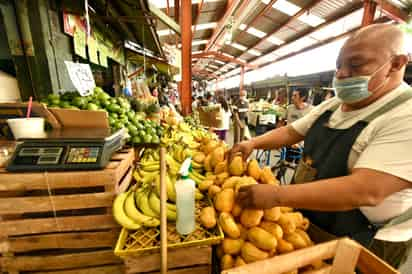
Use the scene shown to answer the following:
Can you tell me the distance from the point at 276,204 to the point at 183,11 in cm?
447

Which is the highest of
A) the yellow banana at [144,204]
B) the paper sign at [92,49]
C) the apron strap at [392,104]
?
the paper sign at [92,49]

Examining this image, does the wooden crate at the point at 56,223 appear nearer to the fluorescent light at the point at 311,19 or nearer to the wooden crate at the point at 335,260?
the wooden crate at the point at 335,260

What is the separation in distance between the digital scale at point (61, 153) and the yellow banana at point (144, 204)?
0.27 metres

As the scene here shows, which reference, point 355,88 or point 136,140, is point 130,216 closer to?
point 136,140

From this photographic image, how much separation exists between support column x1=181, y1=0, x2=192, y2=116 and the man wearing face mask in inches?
145

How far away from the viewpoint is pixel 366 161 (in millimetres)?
798

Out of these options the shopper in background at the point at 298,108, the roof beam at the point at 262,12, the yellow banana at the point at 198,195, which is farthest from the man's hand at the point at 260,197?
the roof beam at the point at 262,12

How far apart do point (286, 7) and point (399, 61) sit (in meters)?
6.93

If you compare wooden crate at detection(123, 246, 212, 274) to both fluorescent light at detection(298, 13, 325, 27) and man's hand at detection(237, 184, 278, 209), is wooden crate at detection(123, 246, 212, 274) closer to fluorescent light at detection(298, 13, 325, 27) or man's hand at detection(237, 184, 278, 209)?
man's hand at detection(237, 184, 278, 209)

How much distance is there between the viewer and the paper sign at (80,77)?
4.34ft

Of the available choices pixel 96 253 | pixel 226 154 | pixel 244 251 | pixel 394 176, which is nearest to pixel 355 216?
pixel 394 176

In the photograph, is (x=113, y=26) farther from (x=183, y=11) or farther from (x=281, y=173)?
Answer: (x=281, y=173)

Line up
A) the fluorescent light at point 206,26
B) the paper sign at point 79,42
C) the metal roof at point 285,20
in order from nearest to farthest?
1. the paper sign at point 79,42
2. the metal roof at point 285,20
3. the fluorescent light at point 206,26

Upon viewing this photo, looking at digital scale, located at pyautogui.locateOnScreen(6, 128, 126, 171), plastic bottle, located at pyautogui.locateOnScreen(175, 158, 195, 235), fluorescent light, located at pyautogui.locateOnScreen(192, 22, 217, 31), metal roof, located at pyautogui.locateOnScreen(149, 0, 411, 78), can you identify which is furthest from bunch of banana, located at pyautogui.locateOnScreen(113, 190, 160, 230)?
fluorescent light, located at pyautogui.locateOnScreen(192, 22, 217, 31)
